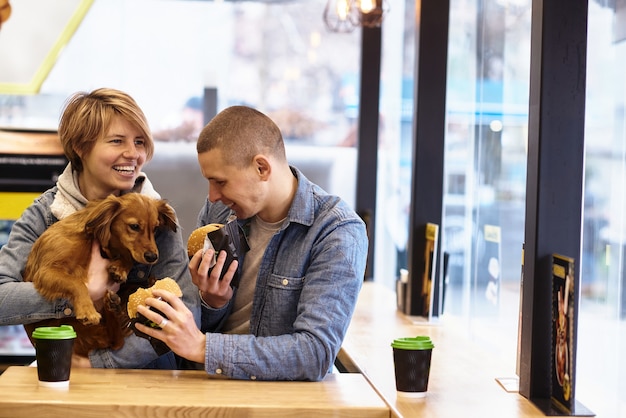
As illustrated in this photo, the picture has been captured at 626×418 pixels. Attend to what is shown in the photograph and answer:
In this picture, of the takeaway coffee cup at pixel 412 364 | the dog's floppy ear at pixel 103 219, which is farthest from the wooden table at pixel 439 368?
the dog's floppy ear at pixel 103 219

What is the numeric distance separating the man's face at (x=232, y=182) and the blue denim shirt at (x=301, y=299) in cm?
11

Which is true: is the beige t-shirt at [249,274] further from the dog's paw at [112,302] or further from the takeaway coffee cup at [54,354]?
the takeaway coffee cup at [54,354]

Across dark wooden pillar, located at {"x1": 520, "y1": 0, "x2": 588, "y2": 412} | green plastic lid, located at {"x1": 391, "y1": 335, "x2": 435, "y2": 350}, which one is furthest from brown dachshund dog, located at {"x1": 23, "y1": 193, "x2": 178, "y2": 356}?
dark wooden pillar, located at {"x1": 520, "y1": 0, "x2": 588, "y2": 412}

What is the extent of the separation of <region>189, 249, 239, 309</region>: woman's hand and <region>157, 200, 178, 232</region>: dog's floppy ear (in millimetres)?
165

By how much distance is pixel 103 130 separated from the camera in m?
2.41

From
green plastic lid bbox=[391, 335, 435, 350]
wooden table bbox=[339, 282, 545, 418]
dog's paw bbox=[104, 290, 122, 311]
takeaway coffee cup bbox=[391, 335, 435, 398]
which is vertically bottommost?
wooden table bbox=[339, 282, 545, 418]

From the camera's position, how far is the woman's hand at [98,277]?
2.31 m

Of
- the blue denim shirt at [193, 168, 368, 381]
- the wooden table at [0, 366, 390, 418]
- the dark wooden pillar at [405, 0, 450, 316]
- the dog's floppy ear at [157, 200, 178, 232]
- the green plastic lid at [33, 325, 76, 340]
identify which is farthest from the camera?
the dark wooden pillar at [405, 0, 450, 316]

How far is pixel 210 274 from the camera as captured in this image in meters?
2.25

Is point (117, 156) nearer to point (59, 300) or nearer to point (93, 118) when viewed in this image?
point (93, 118)

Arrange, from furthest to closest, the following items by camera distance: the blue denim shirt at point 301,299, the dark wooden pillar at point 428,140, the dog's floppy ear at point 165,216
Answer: the dark wooden pillar at point 428,140
the dog's floppy ear at point 165,216
the blue denim shirt at point 301,299

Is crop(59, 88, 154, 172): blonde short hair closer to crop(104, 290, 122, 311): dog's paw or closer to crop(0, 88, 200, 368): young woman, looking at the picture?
crop(0, 88, 200, 368): young woman

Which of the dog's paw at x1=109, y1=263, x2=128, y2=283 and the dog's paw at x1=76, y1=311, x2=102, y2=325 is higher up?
the dog's paw at x1=109, y1=263, x2=128, y2=283

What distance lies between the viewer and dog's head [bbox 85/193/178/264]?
2.28 metres
